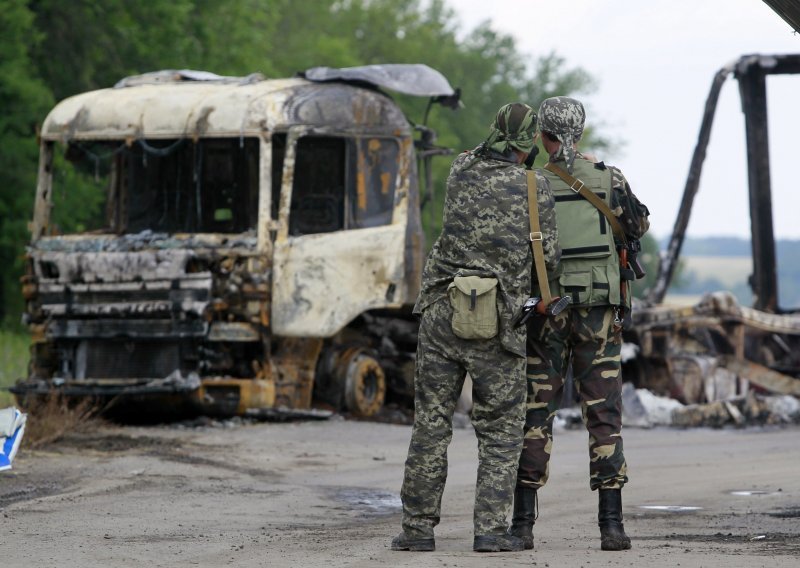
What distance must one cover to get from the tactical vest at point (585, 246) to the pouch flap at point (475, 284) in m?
0.36

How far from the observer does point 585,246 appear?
719 cm

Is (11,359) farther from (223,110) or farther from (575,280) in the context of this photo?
(575,280)

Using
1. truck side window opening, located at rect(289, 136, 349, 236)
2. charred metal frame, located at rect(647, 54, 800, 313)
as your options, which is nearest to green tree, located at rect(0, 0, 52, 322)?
charred metal frame, located at rect(647, 54, 800, 313)

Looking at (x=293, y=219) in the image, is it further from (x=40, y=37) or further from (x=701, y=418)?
(x=40, y=37)

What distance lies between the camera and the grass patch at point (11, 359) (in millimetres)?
20800

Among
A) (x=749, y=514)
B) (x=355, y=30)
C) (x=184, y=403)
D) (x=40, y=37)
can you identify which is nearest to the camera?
(x=749, y=514)

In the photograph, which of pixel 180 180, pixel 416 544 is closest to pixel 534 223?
pixel 416 544

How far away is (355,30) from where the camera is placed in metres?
57.4

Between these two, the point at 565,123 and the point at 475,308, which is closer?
the point at 475,308

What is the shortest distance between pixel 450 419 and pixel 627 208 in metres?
1.19

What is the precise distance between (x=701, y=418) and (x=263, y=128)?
16.9 feet

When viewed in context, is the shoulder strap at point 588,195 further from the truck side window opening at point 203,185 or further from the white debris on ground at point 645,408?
the white debris on ground at point 645,408

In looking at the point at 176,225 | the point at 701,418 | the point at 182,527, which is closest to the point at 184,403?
the point at 176,225

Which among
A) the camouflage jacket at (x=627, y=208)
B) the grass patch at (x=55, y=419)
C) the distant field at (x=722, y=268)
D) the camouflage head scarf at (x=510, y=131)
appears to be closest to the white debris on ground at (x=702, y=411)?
the grass patch at (x=55, y=419)
